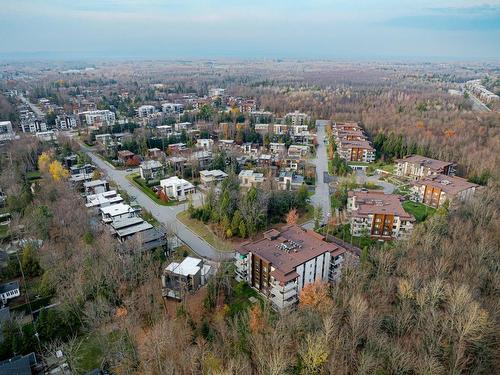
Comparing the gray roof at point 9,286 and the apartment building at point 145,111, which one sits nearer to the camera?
the gray roof at point 9,286

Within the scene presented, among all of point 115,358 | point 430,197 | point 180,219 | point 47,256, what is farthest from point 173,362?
point 430,197

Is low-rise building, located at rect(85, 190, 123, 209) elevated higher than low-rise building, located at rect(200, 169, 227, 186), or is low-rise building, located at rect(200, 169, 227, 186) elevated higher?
low-rise building, located at rect(85, 190, 123, 209)

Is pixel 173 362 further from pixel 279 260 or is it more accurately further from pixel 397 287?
pixel 397 287

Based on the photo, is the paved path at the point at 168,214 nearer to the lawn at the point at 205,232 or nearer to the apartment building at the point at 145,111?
the lawn at the point at 205,232

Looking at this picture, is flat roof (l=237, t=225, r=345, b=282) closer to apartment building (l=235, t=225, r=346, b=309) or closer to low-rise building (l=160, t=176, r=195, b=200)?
apartment building (l=235, t=225, r=346, b=309)

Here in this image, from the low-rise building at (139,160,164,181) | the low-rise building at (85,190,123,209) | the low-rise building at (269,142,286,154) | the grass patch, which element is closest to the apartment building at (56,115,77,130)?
the low-rise building at (139,160,164,181)

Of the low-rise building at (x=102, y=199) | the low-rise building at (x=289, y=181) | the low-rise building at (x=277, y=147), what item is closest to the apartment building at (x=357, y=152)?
the low-rise building at (x=277, y=147)
